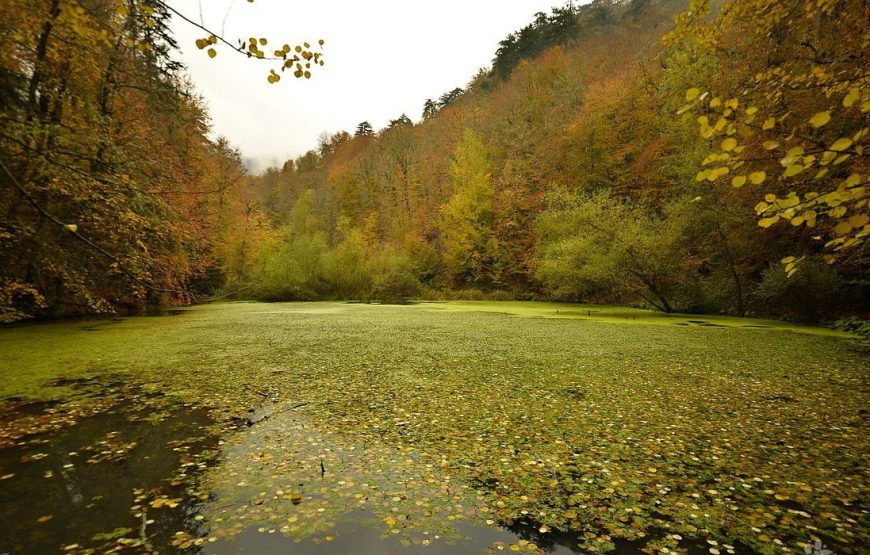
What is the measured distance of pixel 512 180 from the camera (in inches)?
1049

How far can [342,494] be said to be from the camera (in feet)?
10.0

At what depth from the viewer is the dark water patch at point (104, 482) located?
2551mm

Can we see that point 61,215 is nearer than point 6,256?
No

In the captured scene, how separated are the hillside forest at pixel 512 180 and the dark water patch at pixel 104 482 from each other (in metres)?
1.57

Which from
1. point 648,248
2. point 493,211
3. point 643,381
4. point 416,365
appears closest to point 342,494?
point 416,365

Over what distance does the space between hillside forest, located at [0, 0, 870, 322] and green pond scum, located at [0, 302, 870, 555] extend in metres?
1.60

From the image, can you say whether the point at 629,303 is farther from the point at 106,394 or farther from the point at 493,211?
the point at 106,394

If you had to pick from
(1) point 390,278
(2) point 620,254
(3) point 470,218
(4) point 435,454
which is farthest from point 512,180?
(4) point 435,454

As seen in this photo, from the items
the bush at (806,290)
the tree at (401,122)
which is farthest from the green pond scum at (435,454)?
the tree at (401,122)

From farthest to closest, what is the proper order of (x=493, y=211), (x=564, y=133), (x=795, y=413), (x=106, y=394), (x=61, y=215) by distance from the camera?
(x=493, y=211) → (x=564, y=133) → (x=61, y=215) → (x=106, y=394) → (x=795, y=413)

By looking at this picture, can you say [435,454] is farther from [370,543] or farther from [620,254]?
[620,254]

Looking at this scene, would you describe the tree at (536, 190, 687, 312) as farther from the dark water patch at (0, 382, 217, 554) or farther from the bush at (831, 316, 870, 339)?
the dark water patch at (0, 382, 217, 554)

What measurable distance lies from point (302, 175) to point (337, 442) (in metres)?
58.6

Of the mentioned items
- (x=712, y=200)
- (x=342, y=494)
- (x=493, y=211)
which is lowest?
(x=342, y=494)
